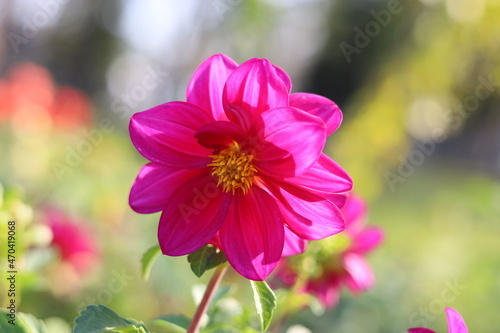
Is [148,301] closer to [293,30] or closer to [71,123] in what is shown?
[71,123]

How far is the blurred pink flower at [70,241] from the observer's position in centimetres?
167

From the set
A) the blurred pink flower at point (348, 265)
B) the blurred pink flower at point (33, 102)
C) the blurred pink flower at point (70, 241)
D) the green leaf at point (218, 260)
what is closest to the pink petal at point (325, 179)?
the green leaf at point (218, 260)

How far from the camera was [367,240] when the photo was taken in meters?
1.10

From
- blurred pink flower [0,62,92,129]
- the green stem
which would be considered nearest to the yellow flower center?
the green stem

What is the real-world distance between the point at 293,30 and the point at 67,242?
9.81 m

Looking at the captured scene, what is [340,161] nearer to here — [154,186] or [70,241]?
[70,241]

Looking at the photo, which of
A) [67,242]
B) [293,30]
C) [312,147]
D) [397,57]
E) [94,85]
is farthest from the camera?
[94,85]

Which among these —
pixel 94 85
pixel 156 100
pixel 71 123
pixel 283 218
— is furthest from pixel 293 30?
pixel 283 218

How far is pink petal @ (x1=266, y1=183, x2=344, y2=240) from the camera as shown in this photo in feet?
2.12

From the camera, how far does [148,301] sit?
91.0 inches

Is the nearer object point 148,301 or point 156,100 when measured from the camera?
point 148,301

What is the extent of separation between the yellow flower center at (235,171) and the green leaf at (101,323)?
201 mm

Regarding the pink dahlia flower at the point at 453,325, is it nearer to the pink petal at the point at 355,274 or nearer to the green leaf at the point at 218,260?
the green leaf at the point at 218,260

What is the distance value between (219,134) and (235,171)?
0.20 ft
